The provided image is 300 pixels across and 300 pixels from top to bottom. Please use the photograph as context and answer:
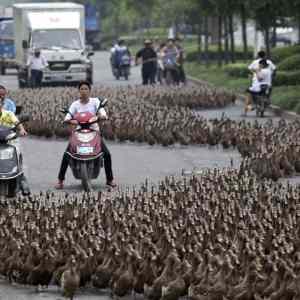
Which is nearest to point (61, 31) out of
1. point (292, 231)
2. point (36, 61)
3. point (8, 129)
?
point (36, 61)

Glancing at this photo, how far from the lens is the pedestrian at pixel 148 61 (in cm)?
4522

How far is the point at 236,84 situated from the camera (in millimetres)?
41812

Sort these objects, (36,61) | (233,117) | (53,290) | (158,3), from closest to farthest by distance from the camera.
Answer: (53,290)
(233,117)
(36,61)
(158,3)

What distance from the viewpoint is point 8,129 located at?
17109mm

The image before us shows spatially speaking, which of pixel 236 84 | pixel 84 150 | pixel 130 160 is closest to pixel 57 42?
pixel 236 84

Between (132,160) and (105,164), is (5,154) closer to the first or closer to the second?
(105,164)

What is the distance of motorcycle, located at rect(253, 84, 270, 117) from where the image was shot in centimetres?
3158

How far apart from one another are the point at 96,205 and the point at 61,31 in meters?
32.1

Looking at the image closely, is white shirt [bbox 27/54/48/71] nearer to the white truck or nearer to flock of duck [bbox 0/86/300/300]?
the white truck

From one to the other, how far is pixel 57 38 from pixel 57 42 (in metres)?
Result: 0.15

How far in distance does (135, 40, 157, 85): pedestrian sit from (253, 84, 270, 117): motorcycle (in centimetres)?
1329

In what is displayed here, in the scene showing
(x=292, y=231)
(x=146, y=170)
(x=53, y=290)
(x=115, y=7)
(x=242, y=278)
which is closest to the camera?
(x=242, y=278)

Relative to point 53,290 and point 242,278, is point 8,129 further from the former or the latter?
point 242,278

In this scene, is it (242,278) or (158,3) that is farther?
(158,3)
